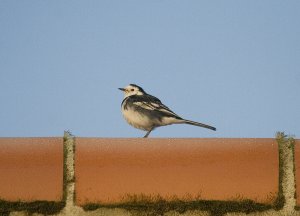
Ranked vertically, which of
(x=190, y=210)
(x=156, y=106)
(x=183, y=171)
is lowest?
(x=190, y=210)

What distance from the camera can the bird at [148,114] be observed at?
19.2ft

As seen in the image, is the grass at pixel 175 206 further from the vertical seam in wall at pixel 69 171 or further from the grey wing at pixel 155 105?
the grey wing at pixel 155 105

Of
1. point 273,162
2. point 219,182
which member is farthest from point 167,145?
point 273,162

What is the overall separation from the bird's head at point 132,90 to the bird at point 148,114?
720 mm

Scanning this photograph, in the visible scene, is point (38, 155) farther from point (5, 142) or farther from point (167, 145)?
point (167, 145)

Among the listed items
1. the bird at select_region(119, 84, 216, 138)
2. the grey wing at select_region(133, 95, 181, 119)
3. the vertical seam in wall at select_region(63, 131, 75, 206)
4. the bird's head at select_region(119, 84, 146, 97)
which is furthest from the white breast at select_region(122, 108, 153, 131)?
the vertical seam in wall at select_region(63, 131, 75, 206)

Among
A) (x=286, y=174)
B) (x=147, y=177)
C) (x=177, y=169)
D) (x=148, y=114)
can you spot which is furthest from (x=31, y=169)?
(x=148, y=114)

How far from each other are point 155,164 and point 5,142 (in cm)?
62

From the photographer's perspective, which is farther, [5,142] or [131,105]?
[131,105]

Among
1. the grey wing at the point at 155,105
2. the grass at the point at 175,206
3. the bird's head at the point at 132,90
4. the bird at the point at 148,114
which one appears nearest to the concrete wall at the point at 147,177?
the grass at the point at 175,206

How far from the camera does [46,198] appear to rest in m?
2.17

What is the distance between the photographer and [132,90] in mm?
6965

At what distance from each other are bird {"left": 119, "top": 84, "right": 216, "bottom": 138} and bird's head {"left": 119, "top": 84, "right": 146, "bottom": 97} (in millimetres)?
720

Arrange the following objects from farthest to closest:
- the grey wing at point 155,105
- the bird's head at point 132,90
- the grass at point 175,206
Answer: the bird's head at point 132,90, the grey wing at point 155,105, the grass at point 175,206
